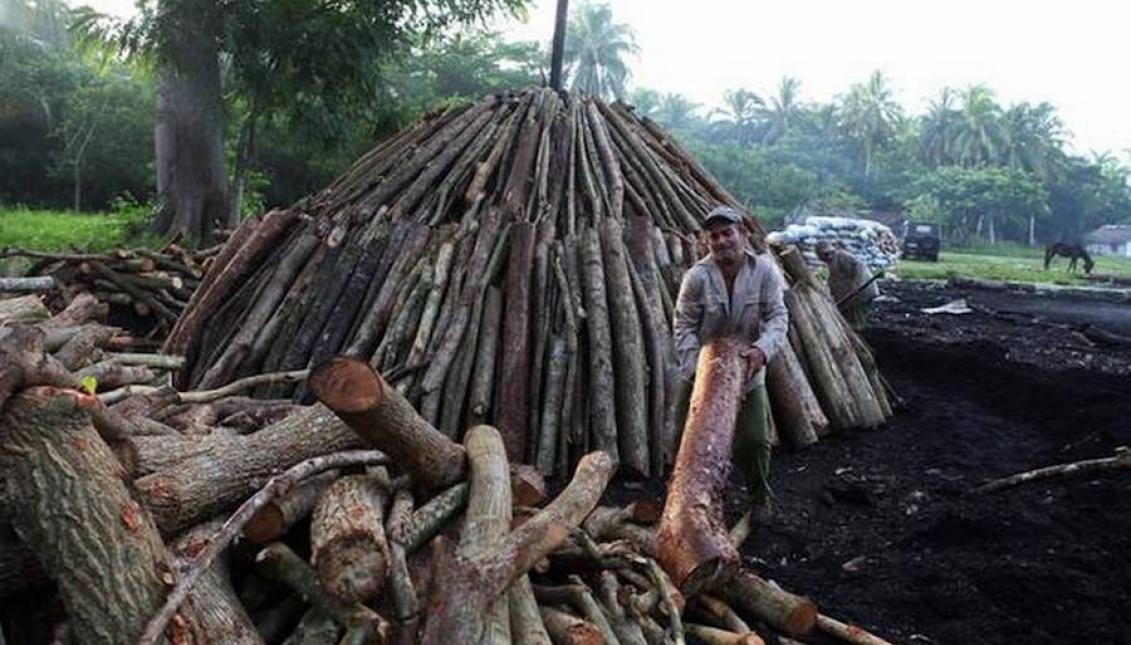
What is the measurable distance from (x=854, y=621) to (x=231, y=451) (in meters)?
2.81

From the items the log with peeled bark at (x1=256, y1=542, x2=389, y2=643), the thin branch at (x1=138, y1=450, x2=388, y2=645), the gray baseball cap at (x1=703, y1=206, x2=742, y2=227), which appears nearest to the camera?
the thin branch at (x1=138, y1=450, x2=388, y2=645)

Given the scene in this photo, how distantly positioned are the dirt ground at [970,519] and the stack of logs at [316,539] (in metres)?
0.80

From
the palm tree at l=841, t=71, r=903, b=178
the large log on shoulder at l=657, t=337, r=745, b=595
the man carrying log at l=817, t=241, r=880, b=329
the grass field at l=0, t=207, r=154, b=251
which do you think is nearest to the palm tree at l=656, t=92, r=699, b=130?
the palm tree at l=841, t=71, r=903, b=178

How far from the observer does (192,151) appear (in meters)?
15.5

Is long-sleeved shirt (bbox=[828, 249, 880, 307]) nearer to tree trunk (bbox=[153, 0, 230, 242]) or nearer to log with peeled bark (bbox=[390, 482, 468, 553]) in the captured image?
log with peeled bark (bbox=[390, 482, 468, 553])

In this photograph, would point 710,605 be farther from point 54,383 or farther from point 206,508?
point 54,383

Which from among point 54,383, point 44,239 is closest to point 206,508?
point 54,383

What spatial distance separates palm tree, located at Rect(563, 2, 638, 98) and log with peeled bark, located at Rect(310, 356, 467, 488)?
199 ft

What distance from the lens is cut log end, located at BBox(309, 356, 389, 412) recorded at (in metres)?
3.21

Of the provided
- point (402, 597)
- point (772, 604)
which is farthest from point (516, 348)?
point (402, 597)

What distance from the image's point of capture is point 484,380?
6.18 metres

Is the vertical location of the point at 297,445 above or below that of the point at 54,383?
below

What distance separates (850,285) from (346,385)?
8039 mm

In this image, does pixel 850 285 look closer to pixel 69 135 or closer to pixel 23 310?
pixel 23 310
